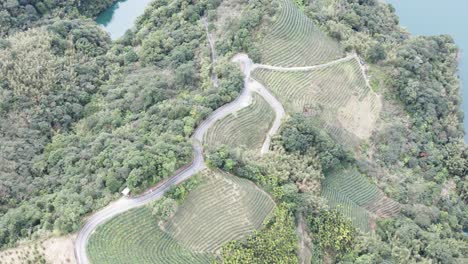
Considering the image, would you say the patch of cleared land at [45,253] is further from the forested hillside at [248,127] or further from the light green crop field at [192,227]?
the light green crop field at [192,227]

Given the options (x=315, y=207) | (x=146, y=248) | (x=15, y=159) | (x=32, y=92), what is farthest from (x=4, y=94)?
(x=315, y=207)

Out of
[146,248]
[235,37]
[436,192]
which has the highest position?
[235,37]

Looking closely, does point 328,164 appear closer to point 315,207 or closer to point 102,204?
point 315,207

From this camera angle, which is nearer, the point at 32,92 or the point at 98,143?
the point at 98,143

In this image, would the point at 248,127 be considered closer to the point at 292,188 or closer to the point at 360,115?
the point at 292,188

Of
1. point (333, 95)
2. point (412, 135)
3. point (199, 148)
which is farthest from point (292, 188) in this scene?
A: point (412, 135)

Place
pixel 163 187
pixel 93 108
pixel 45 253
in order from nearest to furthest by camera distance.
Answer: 1. pixel 45 253
2. pixel 163 187
3. pixel 93 108

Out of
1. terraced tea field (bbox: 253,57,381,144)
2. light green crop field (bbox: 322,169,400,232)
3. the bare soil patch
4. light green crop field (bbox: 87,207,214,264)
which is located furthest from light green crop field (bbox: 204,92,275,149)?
light green crop field (bbox: 87,207,214,264)
